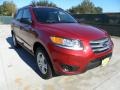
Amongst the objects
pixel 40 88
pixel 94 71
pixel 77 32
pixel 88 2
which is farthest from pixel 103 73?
pixel 88 2

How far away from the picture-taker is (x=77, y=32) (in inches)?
170

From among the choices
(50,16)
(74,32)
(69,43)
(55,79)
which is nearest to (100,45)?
(74,32)

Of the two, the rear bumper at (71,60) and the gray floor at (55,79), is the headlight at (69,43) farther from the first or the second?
the gray floor at (55,79)

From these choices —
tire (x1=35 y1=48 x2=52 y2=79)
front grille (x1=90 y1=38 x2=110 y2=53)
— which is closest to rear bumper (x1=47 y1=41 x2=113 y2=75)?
front grille (x1=90 y1=38 x2=110 y2=53)

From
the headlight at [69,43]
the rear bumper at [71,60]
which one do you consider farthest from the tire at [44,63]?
the headlight at [69,43]

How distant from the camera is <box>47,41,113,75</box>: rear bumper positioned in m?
3.89

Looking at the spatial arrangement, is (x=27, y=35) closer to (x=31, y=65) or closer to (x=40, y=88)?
(x=31, y=65)

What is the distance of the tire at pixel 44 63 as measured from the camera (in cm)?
435

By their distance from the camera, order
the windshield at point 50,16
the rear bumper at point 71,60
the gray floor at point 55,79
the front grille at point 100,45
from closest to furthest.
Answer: the rear bumper at point 71,60, the front grille at point 100,45, the gray floor at point 55,79, the windshield at point 50,16

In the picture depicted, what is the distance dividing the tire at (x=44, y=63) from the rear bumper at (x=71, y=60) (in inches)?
11.7

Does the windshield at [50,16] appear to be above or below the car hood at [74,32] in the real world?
above

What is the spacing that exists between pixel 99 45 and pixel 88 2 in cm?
6740

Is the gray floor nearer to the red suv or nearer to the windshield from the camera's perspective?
the red suv

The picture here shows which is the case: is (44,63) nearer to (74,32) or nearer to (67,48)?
(67,48)
